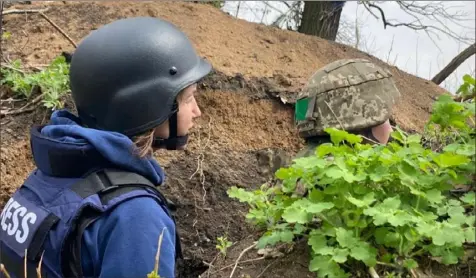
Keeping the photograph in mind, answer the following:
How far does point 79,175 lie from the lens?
2850 mm

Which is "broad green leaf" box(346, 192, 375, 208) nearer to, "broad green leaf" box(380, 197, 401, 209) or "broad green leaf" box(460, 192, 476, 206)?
"broad green leaf" box(380, 197, 401, 209)

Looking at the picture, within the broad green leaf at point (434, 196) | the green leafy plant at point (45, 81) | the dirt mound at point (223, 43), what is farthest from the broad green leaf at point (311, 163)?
the dirt mound at point (223, 43)

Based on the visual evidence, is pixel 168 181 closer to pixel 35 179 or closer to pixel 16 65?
pixel 16 65

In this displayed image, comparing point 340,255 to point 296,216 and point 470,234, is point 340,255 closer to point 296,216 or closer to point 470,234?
point 296,216

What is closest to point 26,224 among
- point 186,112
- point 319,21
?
point 186,112

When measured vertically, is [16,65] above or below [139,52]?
below

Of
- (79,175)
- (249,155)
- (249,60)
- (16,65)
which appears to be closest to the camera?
(79,175)

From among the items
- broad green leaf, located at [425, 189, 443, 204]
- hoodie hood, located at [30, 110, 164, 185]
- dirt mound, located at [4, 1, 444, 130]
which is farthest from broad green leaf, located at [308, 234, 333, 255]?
dirt mound, located at [4, 1, 444, 130]

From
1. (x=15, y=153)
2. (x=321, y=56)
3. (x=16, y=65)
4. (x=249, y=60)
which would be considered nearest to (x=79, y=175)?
(x=15, y=153)

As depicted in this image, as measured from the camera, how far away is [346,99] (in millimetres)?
4207

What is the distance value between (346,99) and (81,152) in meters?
1.93

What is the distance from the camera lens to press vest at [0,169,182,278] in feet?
8.83

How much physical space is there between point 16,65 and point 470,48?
242 inches

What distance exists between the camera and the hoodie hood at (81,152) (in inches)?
110
